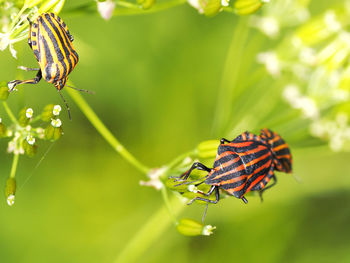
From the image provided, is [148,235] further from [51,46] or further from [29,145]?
[51,46]

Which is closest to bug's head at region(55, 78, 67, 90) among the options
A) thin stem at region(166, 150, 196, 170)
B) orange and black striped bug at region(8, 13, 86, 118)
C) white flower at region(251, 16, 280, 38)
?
orange and black striped bug at region(8, 13, 86, 118)

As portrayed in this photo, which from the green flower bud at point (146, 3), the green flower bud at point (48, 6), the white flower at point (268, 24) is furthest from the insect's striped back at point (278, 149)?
the green flower bud at point (48, 6)

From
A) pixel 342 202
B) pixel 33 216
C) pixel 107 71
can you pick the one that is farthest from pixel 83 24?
pixel 342 202

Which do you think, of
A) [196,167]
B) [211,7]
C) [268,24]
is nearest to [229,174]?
[196,167]

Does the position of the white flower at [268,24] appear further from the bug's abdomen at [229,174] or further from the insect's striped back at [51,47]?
the insect's striped back at [51,47]

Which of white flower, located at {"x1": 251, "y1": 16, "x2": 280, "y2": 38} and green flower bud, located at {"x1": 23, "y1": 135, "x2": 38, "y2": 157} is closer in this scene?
green flower bud, located at {"x1": 23, "y1": 135, "x2": 38, "y2": 157}

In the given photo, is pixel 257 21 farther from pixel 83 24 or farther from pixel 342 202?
pixel 342 202

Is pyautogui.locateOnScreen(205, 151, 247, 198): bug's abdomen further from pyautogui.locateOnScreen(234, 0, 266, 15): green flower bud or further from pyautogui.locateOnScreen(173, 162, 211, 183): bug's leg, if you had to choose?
pyautogui.locateOnScreen(234, 0, 266, 15): green flower bud
